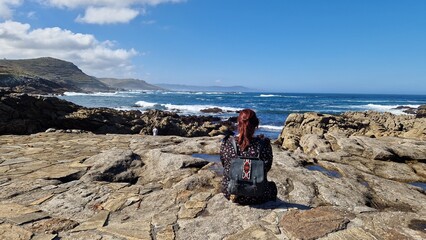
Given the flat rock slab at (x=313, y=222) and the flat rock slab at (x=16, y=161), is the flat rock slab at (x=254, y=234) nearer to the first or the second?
the flat rock slab at (x=313, y=222)

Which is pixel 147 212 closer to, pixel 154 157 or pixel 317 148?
pixel 154 157

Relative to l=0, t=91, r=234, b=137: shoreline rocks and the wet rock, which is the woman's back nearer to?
the wet rock

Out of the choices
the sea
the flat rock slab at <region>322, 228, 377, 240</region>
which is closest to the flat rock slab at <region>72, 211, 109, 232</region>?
the flat rock slab at <region>322, 228, 377, 240</region>

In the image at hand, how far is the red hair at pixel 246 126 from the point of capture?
440 centimetres

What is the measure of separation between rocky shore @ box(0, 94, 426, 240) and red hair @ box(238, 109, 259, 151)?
39.3 inches

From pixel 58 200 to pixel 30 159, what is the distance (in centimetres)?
307

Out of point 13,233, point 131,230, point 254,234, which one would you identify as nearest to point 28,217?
point 13,233

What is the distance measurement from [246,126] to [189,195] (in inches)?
72.1

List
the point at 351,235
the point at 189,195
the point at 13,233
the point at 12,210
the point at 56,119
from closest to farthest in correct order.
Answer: the point at 351,235
the point at 13,233
the point at 12,210
the point at 189,195
the point at 56,119

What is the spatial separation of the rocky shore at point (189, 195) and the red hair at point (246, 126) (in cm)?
100

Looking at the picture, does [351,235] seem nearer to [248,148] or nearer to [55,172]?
[248,148]

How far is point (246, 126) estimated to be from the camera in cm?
446

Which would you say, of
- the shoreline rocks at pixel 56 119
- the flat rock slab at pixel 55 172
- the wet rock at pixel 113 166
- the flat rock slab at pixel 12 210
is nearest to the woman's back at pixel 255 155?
the wet rock at pixel 113 166

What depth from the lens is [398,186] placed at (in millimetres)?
6672
